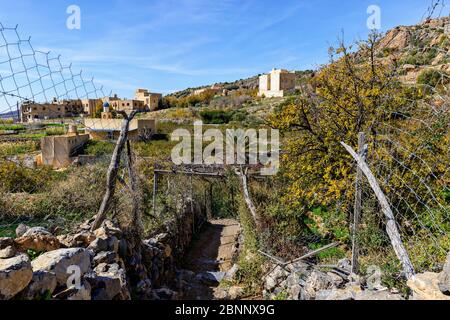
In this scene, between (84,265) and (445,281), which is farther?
(84,265)

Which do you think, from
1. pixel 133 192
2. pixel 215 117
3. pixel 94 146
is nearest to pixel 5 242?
pixel 133 192

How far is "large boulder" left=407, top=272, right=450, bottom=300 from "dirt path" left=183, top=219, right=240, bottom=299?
4.30m

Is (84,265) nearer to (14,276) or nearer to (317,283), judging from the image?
(14,276)

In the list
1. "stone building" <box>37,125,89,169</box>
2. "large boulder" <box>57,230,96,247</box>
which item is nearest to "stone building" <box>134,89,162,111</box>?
"stone building" <box>37,125,89,169</box>

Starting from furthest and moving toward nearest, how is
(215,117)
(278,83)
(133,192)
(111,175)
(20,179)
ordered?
(278,83), (215,117), (20,179), (133,192), (111,175)

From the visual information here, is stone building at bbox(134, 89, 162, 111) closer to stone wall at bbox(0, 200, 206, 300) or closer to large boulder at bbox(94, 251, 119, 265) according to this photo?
stone wall at bbox(0, 200, 206, 300)

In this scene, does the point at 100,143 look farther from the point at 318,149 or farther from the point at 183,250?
the point at 318,149

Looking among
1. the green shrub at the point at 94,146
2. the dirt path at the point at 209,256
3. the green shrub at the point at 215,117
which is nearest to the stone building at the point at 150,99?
the green shrub at the point at 215,117

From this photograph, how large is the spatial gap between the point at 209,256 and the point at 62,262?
615cm

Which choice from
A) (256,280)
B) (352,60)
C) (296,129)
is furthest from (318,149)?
(256,280)

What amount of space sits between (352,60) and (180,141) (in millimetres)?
16374

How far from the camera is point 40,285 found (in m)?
1.79

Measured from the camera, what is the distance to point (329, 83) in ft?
24.4

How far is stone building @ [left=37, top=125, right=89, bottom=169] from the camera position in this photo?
14549 mm
